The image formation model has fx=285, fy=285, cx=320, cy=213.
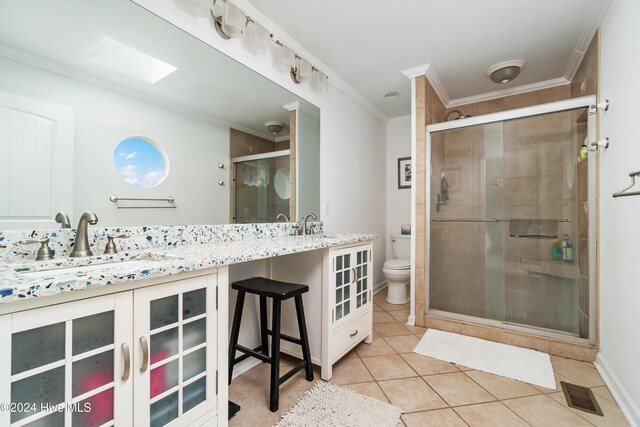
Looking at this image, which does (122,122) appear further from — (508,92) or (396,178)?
(508,92)

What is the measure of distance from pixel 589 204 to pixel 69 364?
9.48ft

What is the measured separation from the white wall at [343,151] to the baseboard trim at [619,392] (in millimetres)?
2063

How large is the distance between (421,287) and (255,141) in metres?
1.91

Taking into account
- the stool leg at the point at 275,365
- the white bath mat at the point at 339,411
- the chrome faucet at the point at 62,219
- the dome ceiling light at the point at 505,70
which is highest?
the dome ceiling light at the point at 505,70

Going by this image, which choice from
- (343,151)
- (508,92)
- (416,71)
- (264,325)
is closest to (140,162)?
(264,325)

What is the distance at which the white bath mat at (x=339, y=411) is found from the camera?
4.45 ft

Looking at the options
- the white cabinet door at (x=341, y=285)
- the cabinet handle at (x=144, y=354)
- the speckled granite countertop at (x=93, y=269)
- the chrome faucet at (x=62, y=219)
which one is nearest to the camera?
the speckled granite countertop at (x=93, y=269)

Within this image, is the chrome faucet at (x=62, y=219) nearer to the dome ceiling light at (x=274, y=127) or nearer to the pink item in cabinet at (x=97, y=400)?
the pink item in cabinet at (x=97, y=400)

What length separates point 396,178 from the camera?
3.93 metres

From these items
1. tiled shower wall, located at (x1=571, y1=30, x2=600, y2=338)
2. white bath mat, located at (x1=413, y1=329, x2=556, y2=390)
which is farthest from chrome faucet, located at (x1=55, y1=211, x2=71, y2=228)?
tiled shower wall, located at (x1=571, y1=30, x2=600, y2=338)

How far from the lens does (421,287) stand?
2602mm

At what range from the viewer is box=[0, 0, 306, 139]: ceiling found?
3.51 feet

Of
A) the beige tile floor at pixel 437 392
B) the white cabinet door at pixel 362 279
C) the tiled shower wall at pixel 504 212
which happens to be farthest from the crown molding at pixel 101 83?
the tiled shower wall at pixel 504 212

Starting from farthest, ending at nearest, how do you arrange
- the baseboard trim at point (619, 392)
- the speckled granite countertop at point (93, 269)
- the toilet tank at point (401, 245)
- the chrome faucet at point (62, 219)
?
the toilet tank at point (401, 245)
the baseboard trim at point (619, 392)
the chrome faucet at point (62, 219)
the speckled granite countertop at point (93, 269)
